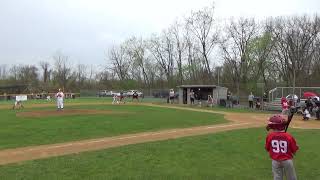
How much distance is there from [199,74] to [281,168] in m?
75.0

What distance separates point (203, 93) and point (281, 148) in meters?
45.1

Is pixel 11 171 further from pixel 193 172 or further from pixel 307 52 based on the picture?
pixel 307 52

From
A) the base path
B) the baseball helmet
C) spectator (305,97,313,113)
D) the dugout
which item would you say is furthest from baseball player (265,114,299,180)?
the dugout

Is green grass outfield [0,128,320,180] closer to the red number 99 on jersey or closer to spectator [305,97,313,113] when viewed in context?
the red number 99 on jersey

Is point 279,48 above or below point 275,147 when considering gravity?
above

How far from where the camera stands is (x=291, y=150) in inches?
317

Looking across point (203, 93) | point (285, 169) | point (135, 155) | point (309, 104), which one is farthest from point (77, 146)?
point (203, 93)

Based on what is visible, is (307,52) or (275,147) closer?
(275,147)

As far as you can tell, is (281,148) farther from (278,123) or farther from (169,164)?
(169,164)

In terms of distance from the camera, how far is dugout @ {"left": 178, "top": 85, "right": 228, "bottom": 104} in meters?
51.2

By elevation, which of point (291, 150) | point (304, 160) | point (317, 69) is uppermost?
point (317, 69)

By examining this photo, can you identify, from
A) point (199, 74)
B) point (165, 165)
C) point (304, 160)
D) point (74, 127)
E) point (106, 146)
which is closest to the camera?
point (165, 165)

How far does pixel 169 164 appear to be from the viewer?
11977 mm

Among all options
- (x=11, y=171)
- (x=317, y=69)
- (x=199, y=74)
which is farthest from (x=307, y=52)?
(x=11, y=171)
